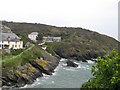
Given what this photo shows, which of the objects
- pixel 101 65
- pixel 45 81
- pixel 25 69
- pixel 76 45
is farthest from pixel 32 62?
pixel 76 45

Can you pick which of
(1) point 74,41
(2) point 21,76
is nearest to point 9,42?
(2) point 21,76

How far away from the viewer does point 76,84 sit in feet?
154

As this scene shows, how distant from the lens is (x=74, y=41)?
5354 inches

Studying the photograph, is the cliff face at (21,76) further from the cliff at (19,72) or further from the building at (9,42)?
the building at (9,42)

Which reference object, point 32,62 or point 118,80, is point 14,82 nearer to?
point 32,62

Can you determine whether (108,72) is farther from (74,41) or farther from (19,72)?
(74,41)

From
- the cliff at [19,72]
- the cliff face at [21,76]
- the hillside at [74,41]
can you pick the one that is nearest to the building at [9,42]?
the cliff at [19,72]

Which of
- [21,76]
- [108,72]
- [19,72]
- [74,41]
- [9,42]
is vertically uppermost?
[108,72]

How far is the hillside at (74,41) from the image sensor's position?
109625 mm

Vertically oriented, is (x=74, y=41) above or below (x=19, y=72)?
below

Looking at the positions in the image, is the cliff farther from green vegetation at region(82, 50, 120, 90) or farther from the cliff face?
green vegetation at region(82, 50, 120, 90)

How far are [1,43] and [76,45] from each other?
5877 centimetres

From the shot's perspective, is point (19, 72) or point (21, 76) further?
point (19, 72)

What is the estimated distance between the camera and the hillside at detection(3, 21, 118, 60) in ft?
360
